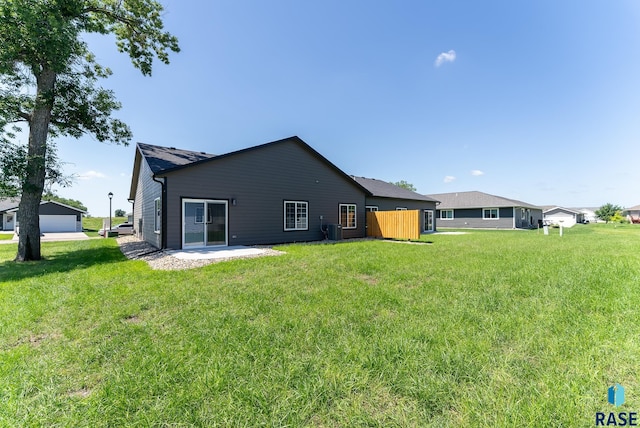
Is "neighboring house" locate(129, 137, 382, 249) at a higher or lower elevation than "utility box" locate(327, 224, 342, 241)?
higher

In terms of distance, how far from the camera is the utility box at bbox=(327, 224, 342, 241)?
13781 millimetres

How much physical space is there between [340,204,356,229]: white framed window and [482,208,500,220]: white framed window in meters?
19.2

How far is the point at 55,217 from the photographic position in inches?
1065

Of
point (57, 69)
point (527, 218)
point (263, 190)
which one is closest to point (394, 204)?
point (263, 190)

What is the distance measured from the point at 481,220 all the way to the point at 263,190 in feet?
82.6

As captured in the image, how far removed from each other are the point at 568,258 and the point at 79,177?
685 inches

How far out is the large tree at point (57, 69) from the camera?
7.75 meters

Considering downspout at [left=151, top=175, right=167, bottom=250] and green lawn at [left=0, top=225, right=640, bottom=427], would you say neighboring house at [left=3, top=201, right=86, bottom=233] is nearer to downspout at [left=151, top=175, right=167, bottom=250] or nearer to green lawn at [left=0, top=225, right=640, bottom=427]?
downspout at [left=151, top=175, right=167, bottom=250]

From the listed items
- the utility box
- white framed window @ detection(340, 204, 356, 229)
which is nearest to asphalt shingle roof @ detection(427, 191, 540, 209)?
white framed window @ detection(340, 204, 356, 229)

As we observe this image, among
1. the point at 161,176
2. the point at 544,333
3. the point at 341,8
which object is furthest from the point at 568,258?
the point at 161,176

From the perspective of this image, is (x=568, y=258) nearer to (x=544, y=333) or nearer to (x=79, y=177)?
(x=544, y=333)

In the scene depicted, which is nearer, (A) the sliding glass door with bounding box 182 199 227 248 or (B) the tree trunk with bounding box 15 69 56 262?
(B) the tree trunk with bounding box 15 69 56 262

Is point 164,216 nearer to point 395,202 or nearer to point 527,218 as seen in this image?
point 395,202

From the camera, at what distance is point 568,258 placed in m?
7.10
